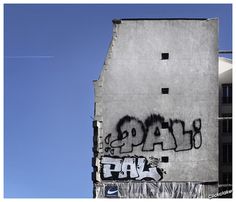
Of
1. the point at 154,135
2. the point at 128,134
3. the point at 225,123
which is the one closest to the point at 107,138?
the point at 128,134

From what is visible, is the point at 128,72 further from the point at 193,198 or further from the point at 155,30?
the point at 193,198

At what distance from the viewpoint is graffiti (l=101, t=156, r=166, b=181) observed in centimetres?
4044

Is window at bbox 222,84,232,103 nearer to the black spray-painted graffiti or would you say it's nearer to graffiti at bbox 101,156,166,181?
the black spray-painted graffiti

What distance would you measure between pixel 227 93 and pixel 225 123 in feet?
7.57

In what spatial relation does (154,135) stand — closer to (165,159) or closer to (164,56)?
(165,159)

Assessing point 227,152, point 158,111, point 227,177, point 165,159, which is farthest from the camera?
point 227,152

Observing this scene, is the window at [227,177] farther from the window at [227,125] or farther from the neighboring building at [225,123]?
the window at [227,125]

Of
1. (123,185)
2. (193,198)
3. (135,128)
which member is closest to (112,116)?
(135,128)

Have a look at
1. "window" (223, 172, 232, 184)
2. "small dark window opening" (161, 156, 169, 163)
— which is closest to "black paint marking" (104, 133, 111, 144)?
"small dark window opening" (161, 156, 169, 163)

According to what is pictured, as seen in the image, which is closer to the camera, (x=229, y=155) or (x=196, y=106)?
(x=196, y=106)

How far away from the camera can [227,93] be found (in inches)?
1752

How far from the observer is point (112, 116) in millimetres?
41406

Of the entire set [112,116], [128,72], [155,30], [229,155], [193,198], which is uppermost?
[155,30]

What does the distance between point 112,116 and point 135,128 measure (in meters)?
1.82
